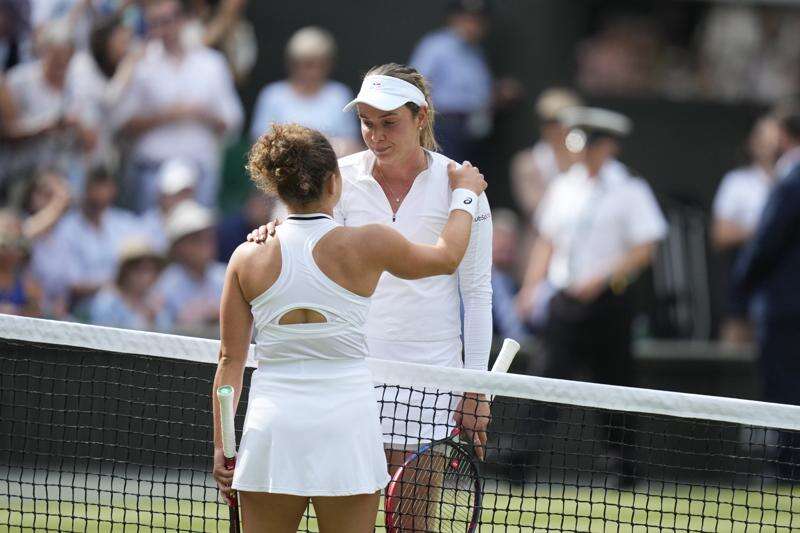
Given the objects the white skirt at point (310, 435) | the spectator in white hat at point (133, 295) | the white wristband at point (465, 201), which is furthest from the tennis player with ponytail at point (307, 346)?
the spectator in white hat at point (133, 295)

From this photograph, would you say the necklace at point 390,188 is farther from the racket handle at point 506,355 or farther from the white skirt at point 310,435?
the white skirt at point 310,435

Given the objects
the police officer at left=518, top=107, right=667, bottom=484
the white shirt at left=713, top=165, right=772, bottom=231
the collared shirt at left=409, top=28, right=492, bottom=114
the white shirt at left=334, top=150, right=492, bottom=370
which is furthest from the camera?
the white shirt at left=713, top=165, right=772, bottom=231

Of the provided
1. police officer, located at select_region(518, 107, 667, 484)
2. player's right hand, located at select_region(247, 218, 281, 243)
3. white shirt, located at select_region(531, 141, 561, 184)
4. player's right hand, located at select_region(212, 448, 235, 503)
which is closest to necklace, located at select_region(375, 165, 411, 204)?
player's right hand, located at select_region(247, 218, 281, 243)

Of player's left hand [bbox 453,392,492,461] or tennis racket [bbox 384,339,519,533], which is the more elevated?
player's left hand [bbox 453,392,492,461]

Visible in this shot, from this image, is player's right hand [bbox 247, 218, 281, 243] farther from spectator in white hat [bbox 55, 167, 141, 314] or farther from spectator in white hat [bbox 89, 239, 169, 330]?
spectator in white hat [bbox 55, 167, 141, 314]

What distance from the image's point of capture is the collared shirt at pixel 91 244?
9.21 meters

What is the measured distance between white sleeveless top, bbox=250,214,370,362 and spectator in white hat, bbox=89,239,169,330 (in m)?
5.09

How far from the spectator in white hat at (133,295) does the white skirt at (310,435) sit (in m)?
5.13

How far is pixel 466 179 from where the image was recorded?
14.7 ft

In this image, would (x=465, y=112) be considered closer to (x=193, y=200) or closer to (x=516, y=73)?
(x=516, y=73)

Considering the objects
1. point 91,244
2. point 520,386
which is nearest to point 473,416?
point 520,386

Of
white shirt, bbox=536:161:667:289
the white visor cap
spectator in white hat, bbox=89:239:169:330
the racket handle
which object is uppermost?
white shirt, bbox=536:161:667:289

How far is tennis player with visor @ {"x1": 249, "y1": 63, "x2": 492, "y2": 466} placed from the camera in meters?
4.55

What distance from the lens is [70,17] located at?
948cm
